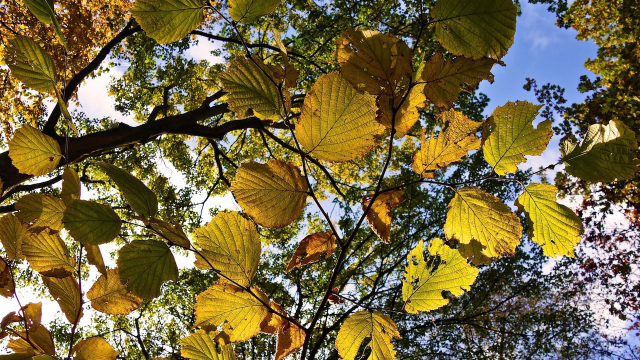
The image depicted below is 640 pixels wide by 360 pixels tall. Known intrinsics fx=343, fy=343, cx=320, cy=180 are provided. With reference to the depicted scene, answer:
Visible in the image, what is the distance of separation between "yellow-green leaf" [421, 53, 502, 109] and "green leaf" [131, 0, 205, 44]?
42 cm

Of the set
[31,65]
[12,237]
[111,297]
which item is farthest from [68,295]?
[31,65]

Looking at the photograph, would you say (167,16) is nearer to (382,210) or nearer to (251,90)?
(251,90)

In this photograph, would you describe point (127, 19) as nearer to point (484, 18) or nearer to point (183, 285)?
point (183, 285)

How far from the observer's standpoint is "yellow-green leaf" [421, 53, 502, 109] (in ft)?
1.99

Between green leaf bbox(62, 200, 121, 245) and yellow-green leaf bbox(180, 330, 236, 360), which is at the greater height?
green leaf bbox(62, 200, 121, 245)

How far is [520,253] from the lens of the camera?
647 cm

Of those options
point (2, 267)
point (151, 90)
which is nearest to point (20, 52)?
point (2, 267)

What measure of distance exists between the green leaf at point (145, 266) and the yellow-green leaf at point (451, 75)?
24.2 inches

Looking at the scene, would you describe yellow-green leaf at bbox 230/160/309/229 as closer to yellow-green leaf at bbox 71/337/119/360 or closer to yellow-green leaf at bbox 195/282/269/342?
yellow-green leaf at bbox 195/282/269/342

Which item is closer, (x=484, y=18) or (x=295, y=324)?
(x=484, y=18)

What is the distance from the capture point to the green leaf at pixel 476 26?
0.54 metres

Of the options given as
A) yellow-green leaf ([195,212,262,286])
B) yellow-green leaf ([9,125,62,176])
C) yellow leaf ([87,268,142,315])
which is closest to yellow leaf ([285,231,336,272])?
yellow-green leaf ([195,212,262,286])

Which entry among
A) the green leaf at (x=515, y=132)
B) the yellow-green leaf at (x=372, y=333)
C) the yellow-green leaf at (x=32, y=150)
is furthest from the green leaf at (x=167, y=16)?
the yellow-green leaf at (x=372, y=333)

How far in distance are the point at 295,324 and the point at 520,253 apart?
688 centimetres
